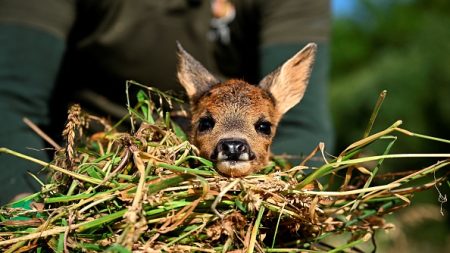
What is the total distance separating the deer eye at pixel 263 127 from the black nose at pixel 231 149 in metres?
0.32

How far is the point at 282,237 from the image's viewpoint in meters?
2.43

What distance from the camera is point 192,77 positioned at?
3.37 m

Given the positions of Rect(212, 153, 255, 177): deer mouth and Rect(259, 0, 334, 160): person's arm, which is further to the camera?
Rect(259, 0, 334, 160): person's arm

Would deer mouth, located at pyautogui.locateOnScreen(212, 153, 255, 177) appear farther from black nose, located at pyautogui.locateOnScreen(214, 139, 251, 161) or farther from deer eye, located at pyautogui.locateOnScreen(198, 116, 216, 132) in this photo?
deer eye, located at pyautogui.locateOnScreen(198, 116, 216, 132)

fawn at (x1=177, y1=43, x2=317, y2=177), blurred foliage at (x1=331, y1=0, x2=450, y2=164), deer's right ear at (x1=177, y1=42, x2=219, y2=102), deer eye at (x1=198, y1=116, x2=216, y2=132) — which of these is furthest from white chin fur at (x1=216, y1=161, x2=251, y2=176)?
blurred foliage at (x1=331, y1=0, x2=450, y2=164)

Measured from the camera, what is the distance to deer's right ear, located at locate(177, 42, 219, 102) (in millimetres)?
3340

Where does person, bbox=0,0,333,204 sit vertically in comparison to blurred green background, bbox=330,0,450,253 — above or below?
below

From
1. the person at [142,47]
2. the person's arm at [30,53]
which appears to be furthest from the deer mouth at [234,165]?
the person's arm at [30,53]

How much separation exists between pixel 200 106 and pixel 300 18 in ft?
4.24

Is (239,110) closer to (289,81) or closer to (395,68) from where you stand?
(289,81)

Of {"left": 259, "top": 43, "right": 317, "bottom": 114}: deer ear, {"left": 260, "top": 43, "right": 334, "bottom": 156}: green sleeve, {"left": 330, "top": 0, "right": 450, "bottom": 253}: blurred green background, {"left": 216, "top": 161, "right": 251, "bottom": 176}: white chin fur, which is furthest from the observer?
{"left": 330, "top": 0, "right": 450, "bottom": 253}: blurred green background

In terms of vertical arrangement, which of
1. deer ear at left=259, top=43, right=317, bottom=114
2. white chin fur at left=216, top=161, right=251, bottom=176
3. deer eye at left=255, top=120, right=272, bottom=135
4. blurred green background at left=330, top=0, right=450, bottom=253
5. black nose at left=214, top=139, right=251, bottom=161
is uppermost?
Result: blurred green background at left=330, top=0, right=450, bottom=253

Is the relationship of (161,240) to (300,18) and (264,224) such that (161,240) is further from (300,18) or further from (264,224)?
(300,18)

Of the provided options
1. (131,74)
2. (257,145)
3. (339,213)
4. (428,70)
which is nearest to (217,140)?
(257,145)
